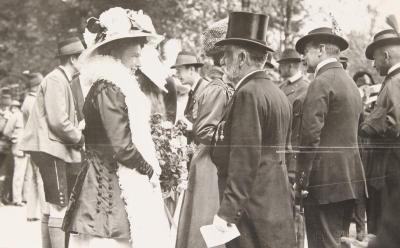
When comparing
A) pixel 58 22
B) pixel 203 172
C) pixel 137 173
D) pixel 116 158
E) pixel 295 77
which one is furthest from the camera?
pixel 58 22

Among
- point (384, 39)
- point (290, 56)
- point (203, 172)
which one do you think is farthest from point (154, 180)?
point (290, 56)

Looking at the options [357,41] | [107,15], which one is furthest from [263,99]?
[357,41]

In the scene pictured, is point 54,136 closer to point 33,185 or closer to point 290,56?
point 290,56

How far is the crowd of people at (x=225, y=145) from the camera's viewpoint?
342 cm

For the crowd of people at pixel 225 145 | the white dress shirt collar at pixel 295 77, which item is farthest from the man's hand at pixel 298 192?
the white dress shirt collar at pixel 295 77

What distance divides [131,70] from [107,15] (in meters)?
0.39

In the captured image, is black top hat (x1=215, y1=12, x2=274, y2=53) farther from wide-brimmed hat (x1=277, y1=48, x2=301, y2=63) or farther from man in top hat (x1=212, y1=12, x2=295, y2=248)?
wide-brimmed hat (x1=277, y1=48, x2=301, y2=63)

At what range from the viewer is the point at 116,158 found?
377cm

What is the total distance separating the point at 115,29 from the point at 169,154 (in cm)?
135

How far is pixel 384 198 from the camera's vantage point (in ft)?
16.5

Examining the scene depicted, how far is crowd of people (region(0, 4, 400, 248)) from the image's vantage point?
3.42 meters

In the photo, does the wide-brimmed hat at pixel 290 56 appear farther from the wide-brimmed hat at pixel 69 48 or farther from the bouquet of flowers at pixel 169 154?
the wide-brimmed hat at pixel 69 48

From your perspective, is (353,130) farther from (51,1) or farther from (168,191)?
(51,1)

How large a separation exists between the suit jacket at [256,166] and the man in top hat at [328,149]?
0.98 m
